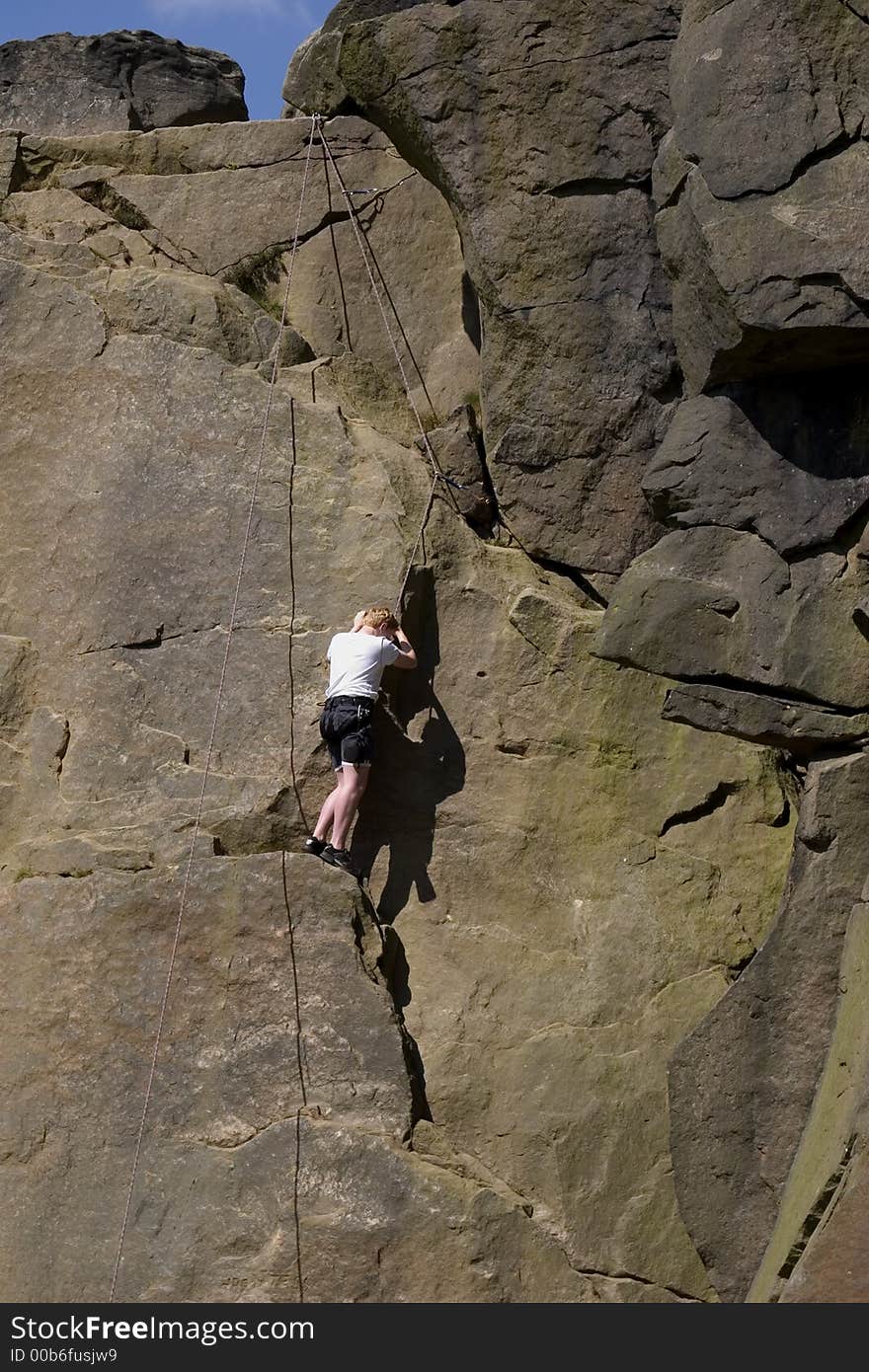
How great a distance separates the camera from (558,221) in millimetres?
8688

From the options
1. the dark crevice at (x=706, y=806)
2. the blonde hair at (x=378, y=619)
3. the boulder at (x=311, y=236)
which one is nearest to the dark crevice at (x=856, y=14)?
the boulder at (x=311, y=236)

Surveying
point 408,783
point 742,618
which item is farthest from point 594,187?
point 408,783

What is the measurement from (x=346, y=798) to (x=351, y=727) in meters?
0.33

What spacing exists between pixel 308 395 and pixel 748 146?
8.64ft

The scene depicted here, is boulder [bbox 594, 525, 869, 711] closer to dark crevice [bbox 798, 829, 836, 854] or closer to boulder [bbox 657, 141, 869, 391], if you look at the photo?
dark crevice [bbox 798, 829, 836, 854]

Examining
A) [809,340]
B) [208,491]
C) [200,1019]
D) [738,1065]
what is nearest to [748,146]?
[809,340]

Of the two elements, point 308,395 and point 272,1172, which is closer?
point 272,1172

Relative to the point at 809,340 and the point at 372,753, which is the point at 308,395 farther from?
the point at 809,340

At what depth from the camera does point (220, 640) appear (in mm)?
8484

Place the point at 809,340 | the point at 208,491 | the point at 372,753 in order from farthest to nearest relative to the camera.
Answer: the point at 208,491
the point at 372,753
the point at 809,340

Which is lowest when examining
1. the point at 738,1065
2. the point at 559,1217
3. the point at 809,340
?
the point at 559,1217

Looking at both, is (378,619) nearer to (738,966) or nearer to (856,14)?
(738,966)

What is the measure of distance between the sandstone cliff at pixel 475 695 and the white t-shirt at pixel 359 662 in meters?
0.33

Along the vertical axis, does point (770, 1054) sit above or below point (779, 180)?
below
